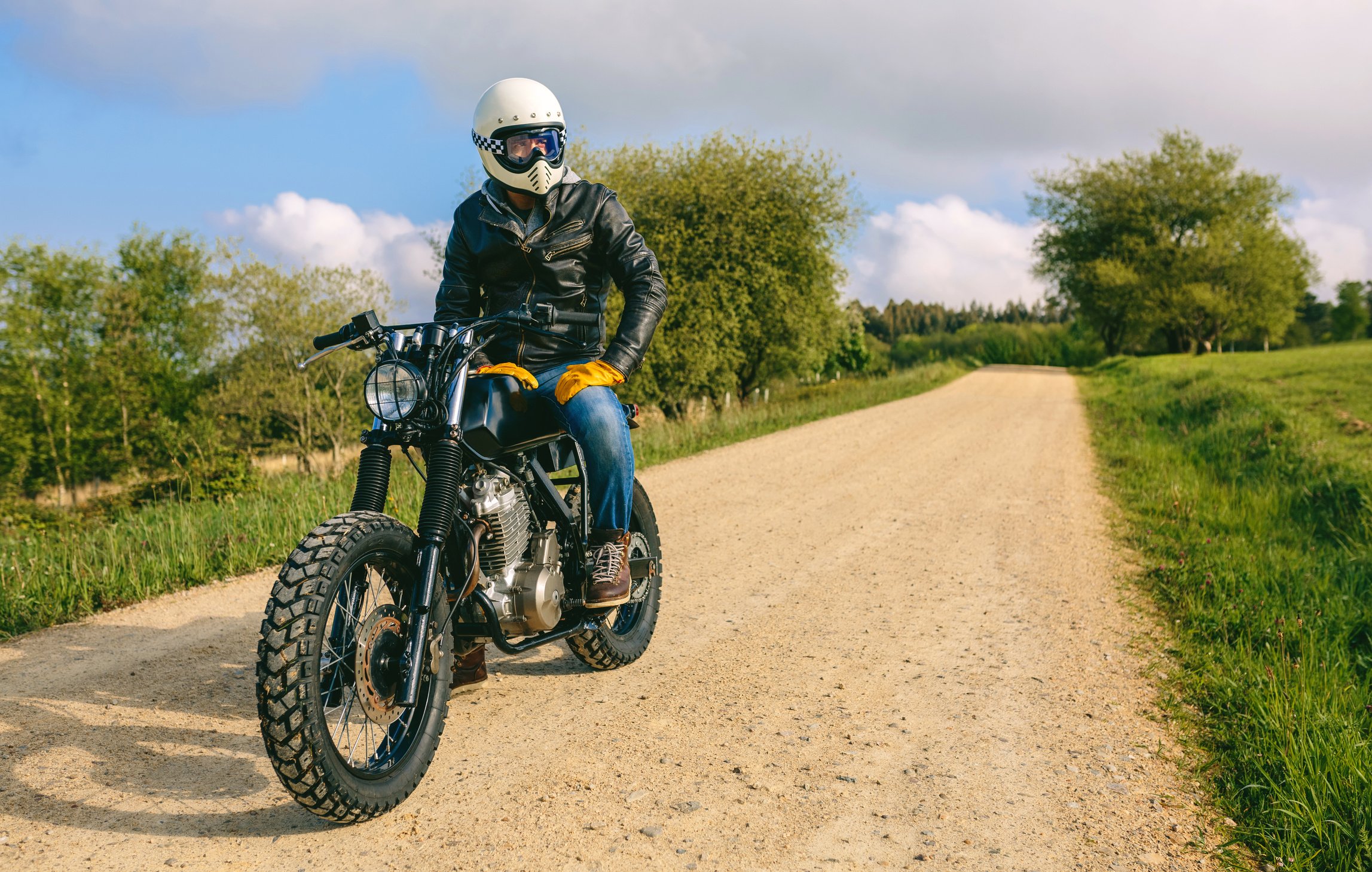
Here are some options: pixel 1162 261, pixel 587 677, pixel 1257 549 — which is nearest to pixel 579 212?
pixel 587 677

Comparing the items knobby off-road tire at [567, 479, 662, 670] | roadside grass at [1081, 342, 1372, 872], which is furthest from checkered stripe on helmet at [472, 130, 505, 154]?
roadside grass at [1081, 342, 1372, 872]

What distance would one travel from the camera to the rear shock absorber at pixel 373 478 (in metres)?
3.03

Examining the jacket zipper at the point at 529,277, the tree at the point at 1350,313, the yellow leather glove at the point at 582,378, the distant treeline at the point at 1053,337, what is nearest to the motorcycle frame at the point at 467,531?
the yellow leather glove at the point at 582,378

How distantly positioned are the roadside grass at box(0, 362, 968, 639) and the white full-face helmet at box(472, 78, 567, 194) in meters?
1.43

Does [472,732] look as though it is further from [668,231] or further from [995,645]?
[668,231]

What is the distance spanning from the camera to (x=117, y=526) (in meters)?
7.03

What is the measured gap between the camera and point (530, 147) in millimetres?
3664

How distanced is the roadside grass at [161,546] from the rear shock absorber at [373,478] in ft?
2.93

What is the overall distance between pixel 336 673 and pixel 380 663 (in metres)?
0.15

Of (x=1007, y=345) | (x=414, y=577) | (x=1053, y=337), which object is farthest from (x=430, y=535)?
(x=1053, y=337)

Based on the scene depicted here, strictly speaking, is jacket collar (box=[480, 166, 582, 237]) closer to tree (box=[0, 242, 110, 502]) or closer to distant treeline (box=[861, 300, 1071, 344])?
tree (box=[0, 242, 110, 502])

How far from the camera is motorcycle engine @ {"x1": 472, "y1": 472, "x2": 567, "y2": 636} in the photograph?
327cm

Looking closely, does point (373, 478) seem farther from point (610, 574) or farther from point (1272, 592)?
point (1272, 592)

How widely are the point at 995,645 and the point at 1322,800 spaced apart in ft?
6.05
